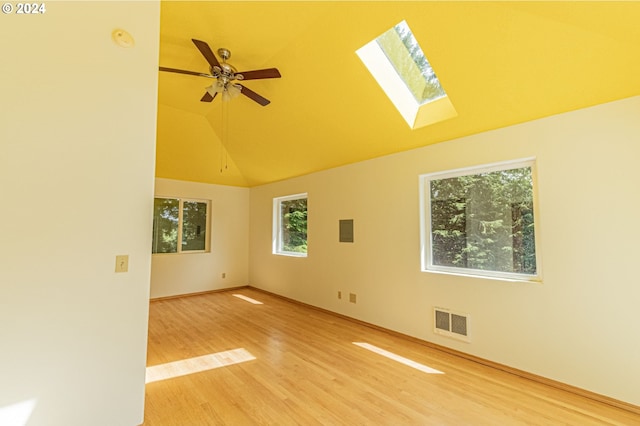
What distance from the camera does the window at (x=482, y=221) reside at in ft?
8.59

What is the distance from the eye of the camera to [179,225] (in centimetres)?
555

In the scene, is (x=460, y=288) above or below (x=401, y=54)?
below

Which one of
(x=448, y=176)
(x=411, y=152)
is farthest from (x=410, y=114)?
(x=448, y=176)

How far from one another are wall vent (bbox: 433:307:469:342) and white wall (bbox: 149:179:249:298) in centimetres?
446

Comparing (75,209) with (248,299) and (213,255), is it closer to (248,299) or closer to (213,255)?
(248,299)

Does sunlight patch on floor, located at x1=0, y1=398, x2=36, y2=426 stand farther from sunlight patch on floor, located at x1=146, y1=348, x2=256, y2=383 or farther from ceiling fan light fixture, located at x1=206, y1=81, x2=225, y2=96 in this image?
ceiling fan light fixture, located at x1=206, y1=81, x2=225, y2=96

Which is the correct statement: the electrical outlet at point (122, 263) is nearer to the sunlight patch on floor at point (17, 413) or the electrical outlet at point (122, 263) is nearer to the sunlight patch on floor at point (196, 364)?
the sunlight patch on floor at point (17, 413)

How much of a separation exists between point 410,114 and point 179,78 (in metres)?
2.86

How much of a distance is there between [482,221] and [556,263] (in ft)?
2.34

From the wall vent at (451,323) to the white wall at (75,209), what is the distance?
9.22ft

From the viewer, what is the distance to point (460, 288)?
2.92 meters

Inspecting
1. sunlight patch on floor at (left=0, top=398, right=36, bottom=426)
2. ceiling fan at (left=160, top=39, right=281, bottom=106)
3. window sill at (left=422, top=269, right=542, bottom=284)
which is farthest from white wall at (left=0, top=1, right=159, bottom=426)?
window sill at (left=422, top=269, right=542, bottom=284)

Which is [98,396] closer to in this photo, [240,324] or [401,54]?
[240,324]

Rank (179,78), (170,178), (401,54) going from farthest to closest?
(170,178) < (179,78) < (401,54)
